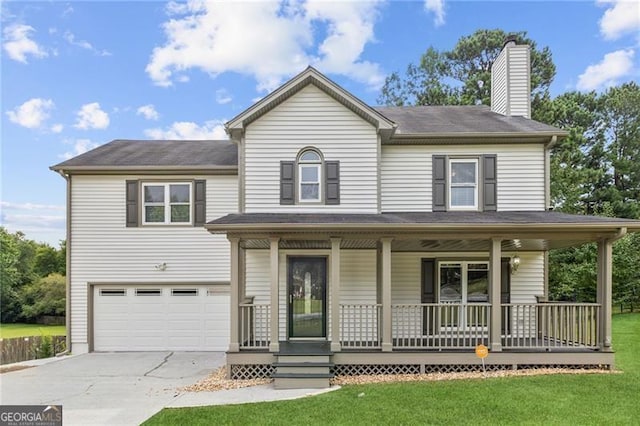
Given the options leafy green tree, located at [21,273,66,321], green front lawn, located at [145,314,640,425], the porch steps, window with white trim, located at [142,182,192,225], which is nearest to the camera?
green front lawn, located at [145,314,640,425]

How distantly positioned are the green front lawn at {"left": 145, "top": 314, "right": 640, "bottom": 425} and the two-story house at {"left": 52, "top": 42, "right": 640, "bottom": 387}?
963 mm

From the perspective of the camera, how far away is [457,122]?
1091cm

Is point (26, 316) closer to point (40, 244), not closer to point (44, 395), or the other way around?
point (40, 244)

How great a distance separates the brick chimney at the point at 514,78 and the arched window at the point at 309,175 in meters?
6.30

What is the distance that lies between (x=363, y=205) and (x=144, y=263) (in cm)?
658

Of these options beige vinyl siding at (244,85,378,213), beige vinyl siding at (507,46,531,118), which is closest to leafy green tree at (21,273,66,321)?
beige vinyl siding at (244,85,378,213)

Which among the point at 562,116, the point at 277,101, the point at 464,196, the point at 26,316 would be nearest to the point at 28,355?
the point at 277,101

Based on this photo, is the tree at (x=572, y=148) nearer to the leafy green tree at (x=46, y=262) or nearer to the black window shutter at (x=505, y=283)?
the black window shutter at (x=505, y=283)

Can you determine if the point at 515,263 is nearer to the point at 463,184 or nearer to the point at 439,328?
the point at 463,184

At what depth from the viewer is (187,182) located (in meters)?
11.3

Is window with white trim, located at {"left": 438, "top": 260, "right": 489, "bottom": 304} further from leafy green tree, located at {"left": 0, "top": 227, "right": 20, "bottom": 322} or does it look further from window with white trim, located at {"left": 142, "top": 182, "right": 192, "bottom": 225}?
leafy green tree, located at {"left": 0, "top": 227, "right": 20, "bottom": 322}

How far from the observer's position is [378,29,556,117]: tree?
23.3m

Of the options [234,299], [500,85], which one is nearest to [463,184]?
[500,85]

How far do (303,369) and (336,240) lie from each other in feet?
8.71
